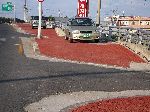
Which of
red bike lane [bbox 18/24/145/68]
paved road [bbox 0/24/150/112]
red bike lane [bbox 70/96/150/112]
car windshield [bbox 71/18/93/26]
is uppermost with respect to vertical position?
car windshield [bbox 71/18/93/26]

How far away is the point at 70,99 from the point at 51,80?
2813 millimetres

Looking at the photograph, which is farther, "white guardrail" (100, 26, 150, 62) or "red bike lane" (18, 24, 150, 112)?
"white guardrail" (100, 26, 150, 62)

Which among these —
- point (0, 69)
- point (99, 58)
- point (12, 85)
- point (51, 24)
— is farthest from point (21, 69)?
point (51, 24)

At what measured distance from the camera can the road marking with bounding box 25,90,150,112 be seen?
9.00m

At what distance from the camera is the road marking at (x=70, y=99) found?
29.5 feet

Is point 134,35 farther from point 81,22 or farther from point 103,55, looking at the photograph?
point 81,22

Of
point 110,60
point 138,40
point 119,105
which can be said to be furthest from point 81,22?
point 119,105

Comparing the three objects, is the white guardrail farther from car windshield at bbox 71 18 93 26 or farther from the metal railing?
car windshield at bbox 71 18 93 26

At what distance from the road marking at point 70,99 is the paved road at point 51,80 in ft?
0.88

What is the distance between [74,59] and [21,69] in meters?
4.78

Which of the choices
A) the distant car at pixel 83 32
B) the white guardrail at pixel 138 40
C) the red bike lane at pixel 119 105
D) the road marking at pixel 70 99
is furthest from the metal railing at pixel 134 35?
the red bike lane at pixel 119 105

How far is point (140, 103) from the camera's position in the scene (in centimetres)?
952

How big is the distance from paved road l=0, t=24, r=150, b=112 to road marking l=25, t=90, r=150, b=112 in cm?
27

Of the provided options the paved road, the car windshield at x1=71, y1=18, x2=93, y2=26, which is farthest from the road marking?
the car windshield at x1=71, y1=18, x2=93, y2=26
